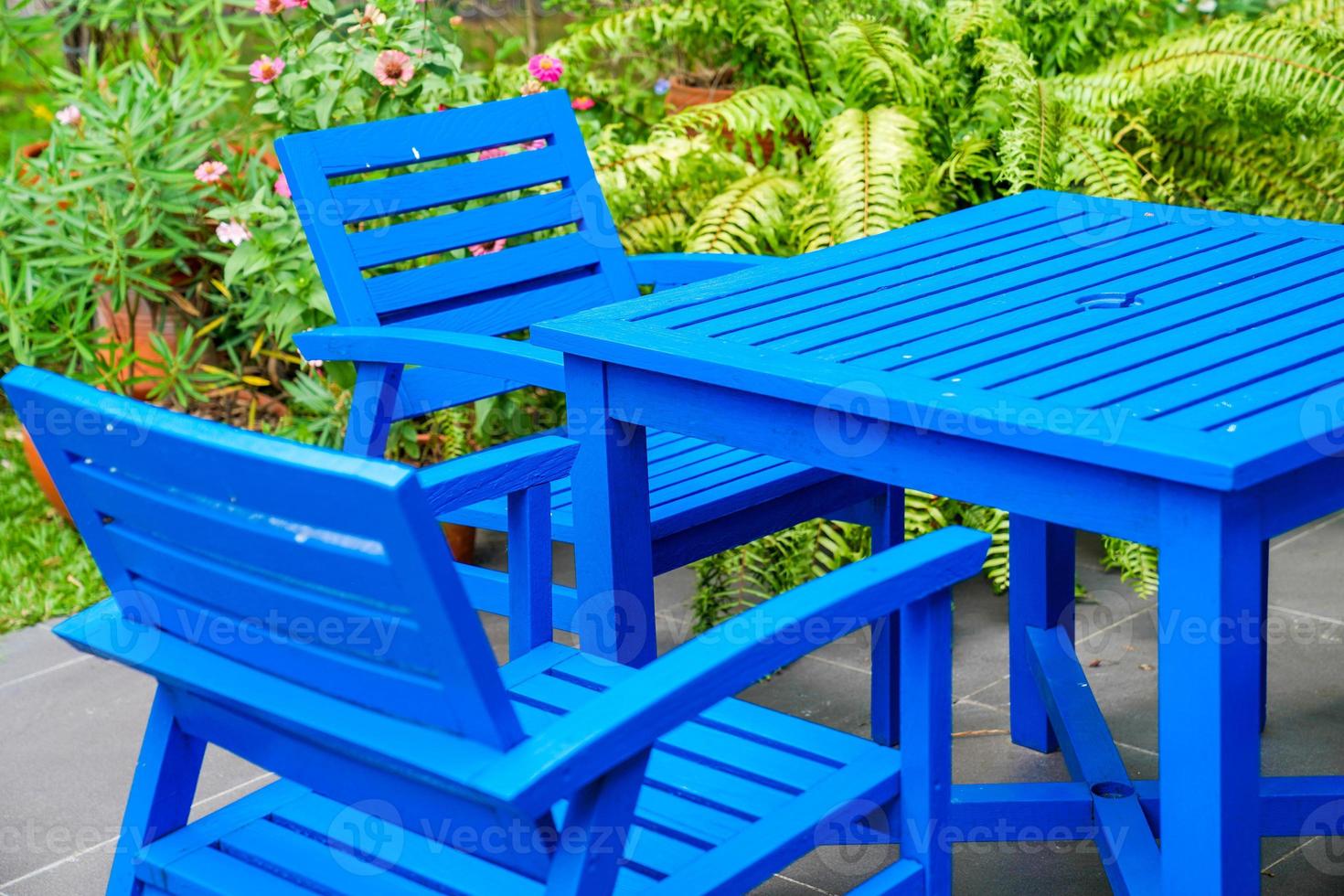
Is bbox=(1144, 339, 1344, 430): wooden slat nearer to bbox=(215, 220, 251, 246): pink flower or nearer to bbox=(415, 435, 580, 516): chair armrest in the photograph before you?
bbox=(415, 435, 580, 516): chair armrest

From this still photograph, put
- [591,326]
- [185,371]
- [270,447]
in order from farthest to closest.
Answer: [185,371], [591,326], [270,447]

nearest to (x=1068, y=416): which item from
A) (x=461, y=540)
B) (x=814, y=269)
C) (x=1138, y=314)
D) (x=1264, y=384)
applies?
(x=1264, y=384)

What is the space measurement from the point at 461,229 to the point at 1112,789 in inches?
57.1

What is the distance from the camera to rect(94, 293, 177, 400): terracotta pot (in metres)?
3.95

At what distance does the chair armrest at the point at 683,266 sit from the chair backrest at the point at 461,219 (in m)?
0.07

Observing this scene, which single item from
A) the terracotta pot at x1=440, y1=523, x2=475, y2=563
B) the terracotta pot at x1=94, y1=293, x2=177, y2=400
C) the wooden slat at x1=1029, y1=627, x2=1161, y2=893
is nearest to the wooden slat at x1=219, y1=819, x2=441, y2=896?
the wooden slat at x1=1029, y1=627, x2=1161, y2=893

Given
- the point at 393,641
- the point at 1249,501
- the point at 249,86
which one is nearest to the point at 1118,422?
the point at 1249,501

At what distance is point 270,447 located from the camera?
1094mm

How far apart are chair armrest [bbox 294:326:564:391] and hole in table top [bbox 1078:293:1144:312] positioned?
655 mm

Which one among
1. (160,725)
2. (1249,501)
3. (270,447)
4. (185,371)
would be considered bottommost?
(185,371)

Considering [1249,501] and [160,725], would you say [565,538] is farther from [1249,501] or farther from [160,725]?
[1249,501]

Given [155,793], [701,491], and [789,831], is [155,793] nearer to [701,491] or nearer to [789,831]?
[789,831]

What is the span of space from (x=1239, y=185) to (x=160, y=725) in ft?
9.50

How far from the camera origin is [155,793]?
1.45m
